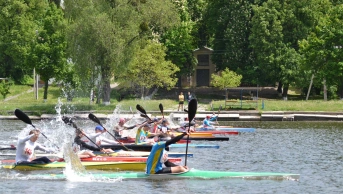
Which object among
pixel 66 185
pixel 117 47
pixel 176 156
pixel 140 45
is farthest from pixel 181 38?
pixel 66 185

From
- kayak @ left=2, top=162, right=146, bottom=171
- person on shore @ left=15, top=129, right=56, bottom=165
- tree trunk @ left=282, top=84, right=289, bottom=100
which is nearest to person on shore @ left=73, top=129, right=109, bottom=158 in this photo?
kayak @ left=2, top=162, right=146, bottom=171

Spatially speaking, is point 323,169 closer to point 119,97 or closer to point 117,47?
point 117,47

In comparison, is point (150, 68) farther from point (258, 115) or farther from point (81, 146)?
point (81, 146)

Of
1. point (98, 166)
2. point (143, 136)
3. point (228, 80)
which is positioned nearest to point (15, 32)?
point (228, 80)

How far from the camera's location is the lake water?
25.3m

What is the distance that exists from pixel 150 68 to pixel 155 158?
48.7m

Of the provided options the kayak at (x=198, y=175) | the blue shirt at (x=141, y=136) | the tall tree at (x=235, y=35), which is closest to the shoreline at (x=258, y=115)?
the tall tree at (x=235, y=35)

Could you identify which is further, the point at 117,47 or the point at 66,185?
the point at 117,47

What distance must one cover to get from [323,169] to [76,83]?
4539 cm

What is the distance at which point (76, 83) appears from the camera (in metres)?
73.2

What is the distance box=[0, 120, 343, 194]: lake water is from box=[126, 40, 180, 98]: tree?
2218 cm

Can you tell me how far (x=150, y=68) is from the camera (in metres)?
74.1

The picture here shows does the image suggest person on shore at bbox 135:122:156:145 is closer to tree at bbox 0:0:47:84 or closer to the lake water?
the lake water

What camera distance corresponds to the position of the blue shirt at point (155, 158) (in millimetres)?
25359
